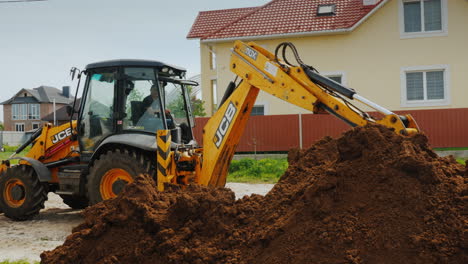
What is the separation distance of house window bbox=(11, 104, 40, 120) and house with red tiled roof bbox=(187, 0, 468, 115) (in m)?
67.6

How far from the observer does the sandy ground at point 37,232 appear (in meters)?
5.60

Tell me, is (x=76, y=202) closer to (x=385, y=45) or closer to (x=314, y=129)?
(x=314, y=129)

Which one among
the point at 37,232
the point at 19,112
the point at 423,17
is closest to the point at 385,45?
the point at 423,17

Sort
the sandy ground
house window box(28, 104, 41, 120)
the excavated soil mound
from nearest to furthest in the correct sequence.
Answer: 1. the excavated soil mound
2. the sandy ground
3. house window box(28, 104, 41, 120)

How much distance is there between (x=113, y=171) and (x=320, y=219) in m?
4.04

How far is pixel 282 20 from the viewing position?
20141mm

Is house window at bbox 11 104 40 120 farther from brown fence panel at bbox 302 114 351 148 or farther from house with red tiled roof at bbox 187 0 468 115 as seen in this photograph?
brown fence panel at bbox 302 114 351 148

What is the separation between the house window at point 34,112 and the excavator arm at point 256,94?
7971 cm

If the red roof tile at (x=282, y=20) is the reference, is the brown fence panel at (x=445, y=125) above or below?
below

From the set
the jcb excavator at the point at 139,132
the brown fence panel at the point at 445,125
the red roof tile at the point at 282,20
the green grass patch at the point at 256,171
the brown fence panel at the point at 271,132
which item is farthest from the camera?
the red roof tile at the point at 282,20

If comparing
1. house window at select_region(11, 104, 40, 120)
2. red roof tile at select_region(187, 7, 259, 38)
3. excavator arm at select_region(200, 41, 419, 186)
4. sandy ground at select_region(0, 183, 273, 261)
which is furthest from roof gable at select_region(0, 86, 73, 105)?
excavator arm at select_region(200, 41, 419, 186)

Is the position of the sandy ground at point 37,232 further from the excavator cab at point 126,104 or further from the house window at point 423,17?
the house window at point 423,17

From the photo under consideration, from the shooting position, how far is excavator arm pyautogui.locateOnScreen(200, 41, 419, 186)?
200 inches

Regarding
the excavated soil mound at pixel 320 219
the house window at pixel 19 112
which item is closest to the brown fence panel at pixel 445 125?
the excavated soil mound at pixel 320 219
